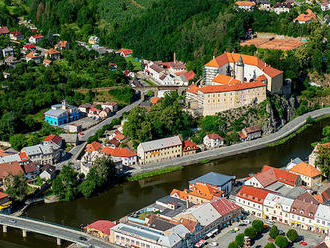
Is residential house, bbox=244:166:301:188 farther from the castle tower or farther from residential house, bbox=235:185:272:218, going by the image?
the castle tower

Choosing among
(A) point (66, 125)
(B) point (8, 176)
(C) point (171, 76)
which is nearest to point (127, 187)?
(B) point (8, 176)

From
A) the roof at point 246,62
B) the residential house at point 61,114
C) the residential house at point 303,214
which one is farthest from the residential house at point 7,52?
the residential house at point 303,214

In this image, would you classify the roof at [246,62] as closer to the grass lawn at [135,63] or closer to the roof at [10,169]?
the grass lawn at [135,63]

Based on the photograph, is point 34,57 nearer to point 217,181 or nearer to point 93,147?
point 93,147

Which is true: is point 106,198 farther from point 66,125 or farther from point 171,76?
point 171,76

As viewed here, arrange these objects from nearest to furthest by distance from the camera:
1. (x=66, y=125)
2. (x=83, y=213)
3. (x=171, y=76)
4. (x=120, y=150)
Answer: (x=83, y=213), (x=120, y=150), (x=66, y=125), (x=171, y=76)

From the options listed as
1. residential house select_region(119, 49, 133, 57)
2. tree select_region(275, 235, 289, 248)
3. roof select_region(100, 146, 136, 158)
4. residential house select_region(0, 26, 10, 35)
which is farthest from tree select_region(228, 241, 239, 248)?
residential house select_region(0, 26, 10, 35)

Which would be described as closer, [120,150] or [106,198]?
[106,198]
